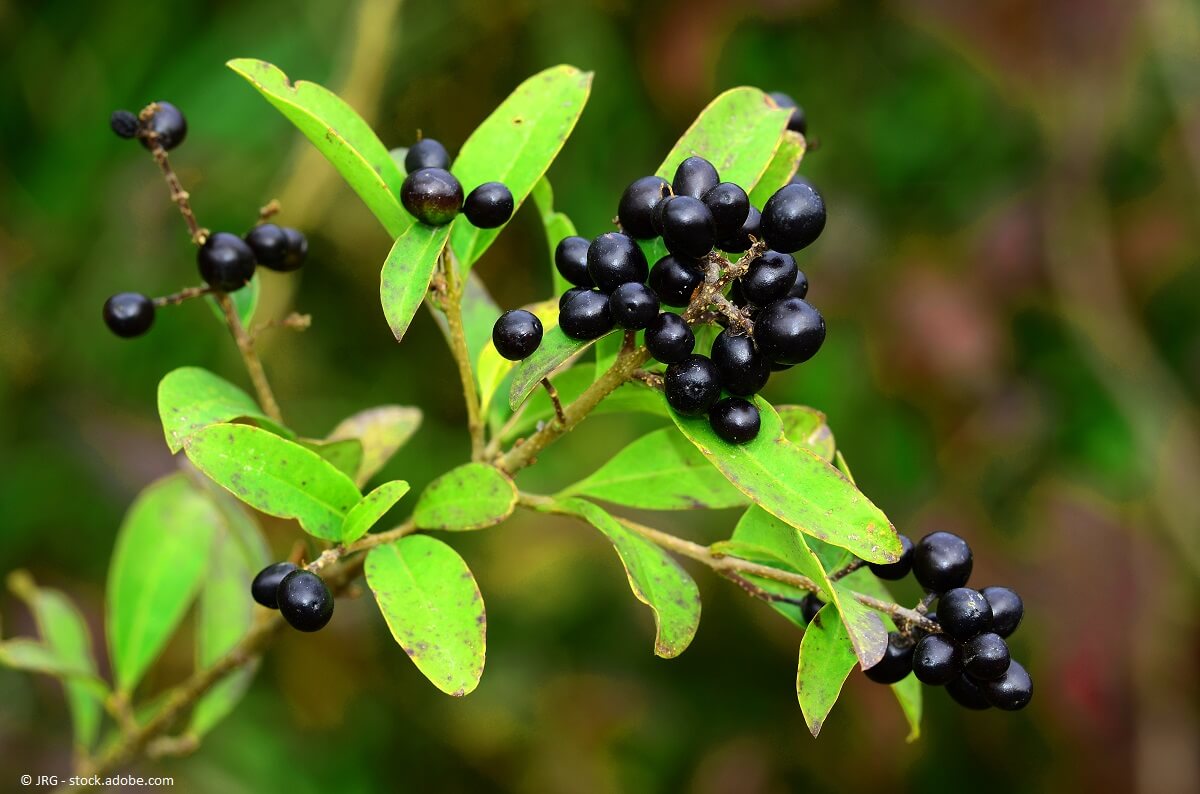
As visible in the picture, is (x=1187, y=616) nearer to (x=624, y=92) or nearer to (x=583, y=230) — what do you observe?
(x=583, y=230)

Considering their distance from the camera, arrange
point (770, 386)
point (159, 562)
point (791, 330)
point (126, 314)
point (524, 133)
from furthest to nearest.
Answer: point (770, 386) → point (159, 562) → point (126, 314) → point (524, 133) → point (791, 330)

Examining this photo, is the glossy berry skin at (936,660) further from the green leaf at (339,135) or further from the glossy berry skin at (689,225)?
the green leaf at (339,135)

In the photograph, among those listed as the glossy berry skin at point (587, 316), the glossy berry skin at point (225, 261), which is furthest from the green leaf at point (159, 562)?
the glossy berry skin at point (587, 316)

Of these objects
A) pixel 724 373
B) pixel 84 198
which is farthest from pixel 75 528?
pixel 724 373

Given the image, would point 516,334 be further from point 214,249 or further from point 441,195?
point 214,249

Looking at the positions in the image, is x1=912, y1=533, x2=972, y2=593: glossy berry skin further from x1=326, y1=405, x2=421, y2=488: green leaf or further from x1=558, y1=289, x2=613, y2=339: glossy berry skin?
x1=326, y1=405, x2=421, y2=488: green leaf

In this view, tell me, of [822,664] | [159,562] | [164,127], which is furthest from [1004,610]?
[159,562]
